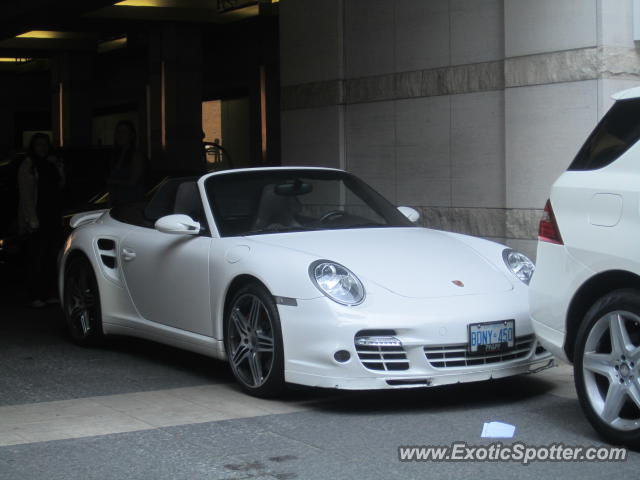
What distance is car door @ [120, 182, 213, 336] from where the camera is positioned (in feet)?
24.3

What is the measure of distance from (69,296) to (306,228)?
269 cm

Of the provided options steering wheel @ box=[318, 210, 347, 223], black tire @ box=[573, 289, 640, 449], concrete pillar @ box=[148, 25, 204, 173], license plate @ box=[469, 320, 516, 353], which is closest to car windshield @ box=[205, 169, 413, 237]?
steering wheel @ box=[318, 210, 347, 223]

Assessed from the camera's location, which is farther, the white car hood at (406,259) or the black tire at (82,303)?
the black tire at (82,303)

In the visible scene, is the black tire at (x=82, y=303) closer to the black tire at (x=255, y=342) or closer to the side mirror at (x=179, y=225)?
the side mirror at (x=179, y=225)

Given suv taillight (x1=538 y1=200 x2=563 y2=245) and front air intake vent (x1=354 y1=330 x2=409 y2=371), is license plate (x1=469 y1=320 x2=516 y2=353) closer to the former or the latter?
front air intake vent (x1=354 y1=330 x2=409 y2=371)

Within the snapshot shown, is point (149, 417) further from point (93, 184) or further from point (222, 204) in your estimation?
point (93, 184)

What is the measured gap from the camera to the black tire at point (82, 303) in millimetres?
8820

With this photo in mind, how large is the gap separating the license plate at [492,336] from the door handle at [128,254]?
300 cm

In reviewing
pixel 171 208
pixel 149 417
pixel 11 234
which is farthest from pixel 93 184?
pixel 149 417

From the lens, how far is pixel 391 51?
1432cm

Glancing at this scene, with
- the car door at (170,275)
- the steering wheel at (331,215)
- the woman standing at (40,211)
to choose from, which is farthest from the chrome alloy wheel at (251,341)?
the woman standing at (40,211)

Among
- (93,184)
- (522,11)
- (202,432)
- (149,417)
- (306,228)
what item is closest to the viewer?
(202,432)

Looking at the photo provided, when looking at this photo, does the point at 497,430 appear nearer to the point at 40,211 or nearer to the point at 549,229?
the point at 549,229

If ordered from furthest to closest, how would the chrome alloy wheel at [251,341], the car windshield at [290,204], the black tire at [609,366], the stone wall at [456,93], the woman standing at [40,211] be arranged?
1. the woman standing at [40,211]
2. the stone wall at [456,93]
3. the car windshield at [290,204]
4. the chrome alloy wheel at [251,341]
5. the black tire at [609,366]
